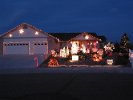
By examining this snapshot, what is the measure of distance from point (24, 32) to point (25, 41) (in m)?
1.39

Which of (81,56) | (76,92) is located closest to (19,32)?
(81,56)

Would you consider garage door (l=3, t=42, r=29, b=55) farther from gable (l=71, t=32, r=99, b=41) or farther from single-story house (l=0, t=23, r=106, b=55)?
gable (l=71, t=32, r=99, b=41)

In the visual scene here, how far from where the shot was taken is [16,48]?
191 ft

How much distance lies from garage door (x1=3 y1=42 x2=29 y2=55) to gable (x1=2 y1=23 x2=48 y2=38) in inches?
50.8

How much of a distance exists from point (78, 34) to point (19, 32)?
11.1 metres

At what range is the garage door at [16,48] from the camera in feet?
190

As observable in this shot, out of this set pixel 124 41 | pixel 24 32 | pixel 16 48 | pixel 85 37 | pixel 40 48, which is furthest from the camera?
pixel 124 41

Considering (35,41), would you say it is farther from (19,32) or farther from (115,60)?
(115,60)

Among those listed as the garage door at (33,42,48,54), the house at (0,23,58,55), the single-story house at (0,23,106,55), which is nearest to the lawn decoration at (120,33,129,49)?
the single-story house at (0,23,106,55)

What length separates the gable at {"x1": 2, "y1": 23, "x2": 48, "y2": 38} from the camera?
5859cm

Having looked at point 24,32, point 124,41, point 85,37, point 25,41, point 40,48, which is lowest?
point 40,48

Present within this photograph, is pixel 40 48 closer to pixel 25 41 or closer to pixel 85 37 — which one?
pixel 25 41

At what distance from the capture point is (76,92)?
12.3 meters

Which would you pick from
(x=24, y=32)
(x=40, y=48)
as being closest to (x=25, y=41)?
(x=24, y=32)
